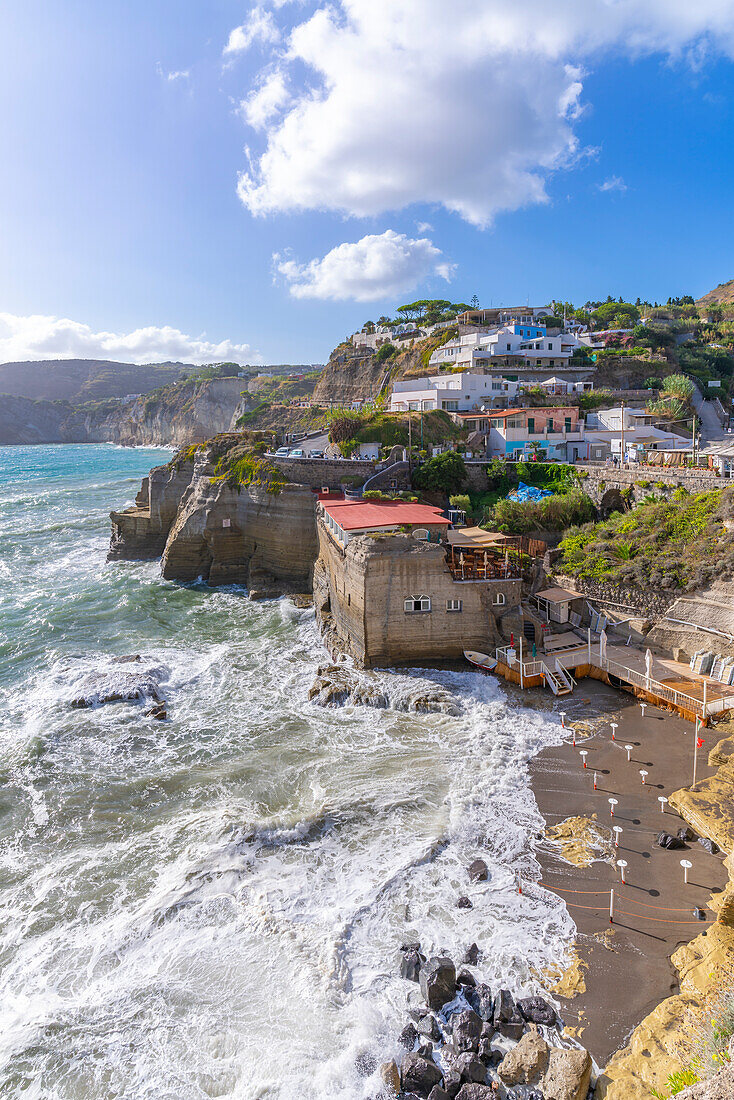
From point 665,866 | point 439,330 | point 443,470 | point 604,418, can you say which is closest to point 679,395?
point 604,418

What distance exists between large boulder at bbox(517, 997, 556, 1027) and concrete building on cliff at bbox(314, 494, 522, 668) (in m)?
12.3

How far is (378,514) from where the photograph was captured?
81.0 feet

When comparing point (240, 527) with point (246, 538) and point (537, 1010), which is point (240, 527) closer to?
point (246, 538)

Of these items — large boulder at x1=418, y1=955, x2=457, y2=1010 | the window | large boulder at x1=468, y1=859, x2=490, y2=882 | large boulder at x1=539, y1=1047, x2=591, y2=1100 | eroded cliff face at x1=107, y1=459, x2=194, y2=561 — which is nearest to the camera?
large boulder at x1=539, y1=1047, x2=591, y2=1100

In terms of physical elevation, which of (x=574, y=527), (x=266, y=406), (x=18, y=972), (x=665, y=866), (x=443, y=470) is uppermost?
(x=266, y=406)

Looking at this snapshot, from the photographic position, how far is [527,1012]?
29.1 ft

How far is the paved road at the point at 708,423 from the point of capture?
4347cm

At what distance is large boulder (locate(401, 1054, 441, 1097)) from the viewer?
806cm

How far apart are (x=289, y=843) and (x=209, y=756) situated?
4.77m

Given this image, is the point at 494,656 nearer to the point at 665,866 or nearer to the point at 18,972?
the point at 665,866

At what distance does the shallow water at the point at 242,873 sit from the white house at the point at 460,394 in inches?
1280

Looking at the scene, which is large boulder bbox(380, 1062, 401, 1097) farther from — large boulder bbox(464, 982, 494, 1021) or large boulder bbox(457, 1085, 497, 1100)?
large boulder bbox(464, 982, 494, 1021)

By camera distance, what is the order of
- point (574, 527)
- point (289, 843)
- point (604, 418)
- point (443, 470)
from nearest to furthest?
1. point (289, 843)
2. point (574, 527)
3. point (443, 470)
4. point (604, 418)

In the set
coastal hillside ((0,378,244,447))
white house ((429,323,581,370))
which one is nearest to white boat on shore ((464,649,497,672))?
white house ((429,323,581,370))
